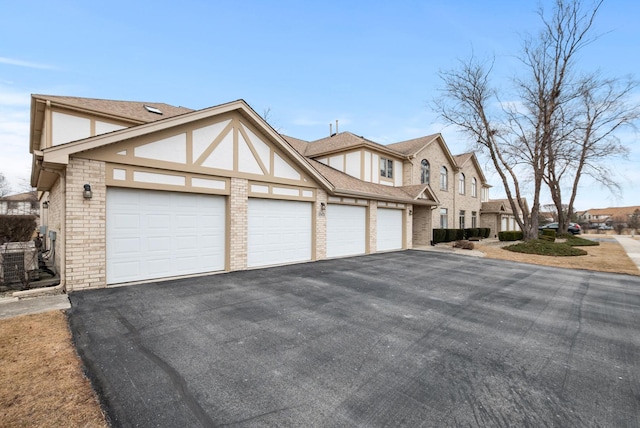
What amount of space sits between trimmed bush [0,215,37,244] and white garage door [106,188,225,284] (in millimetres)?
14160

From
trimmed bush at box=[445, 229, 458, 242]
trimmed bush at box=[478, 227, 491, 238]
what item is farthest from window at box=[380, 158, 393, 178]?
trimmed bush at box=[478, 227, 491, 238]

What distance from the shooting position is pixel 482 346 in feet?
13.4

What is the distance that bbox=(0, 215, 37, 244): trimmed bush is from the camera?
50.9ft

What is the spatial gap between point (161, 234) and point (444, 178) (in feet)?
72.2

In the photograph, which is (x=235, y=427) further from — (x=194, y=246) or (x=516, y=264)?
(x=516, y=264)

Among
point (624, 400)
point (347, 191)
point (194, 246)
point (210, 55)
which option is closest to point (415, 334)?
point (624, 400)

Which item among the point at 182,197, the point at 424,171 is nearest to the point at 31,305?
the point at 182,197

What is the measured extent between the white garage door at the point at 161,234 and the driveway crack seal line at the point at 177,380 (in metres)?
3.19

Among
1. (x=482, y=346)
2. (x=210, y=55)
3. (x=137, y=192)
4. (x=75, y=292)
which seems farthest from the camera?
(x=210, y=55)

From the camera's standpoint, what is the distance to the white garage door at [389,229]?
49.0 feet

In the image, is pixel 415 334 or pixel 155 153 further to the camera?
pixel 155 153

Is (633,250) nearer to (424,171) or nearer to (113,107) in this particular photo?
(424,171)

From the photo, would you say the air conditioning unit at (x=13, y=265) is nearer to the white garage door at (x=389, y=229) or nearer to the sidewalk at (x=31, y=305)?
the sidewalk at (x=31, y=305)

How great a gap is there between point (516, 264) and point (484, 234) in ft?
58.9
